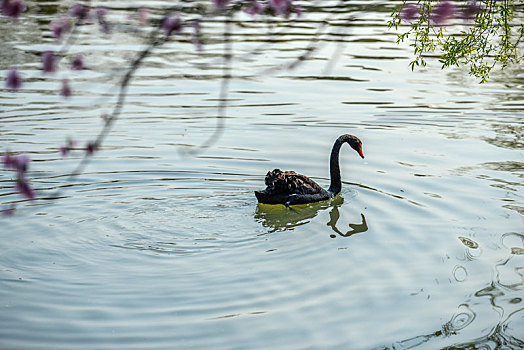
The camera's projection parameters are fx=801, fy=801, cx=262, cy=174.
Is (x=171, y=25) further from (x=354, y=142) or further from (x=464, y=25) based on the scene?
(x=354, y=142)

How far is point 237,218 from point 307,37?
9821mm

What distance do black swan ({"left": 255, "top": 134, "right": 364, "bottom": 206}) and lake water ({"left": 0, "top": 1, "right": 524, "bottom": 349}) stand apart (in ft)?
0.47

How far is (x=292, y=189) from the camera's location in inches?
337

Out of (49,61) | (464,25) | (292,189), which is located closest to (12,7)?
(49,61)

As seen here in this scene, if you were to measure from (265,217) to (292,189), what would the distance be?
1.45ft

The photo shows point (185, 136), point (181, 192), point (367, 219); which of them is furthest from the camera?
point (185, 136)

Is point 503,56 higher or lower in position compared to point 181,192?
higher

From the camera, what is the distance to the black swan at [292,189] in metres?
8.50

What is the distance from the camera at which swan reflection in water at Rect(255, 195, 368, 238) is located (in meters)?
8.12

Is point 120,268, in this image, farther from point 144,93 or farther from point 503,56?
point 144,93

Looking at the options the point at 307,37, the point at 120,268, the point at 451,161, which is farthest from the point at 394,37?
the point at 120,268

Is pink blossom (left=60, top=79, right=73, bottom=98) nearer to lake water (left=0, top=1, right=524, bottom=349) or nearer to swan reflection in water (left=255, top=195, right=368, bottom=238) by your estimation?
lake water (left=0, top=1, right=524, bottom=349)

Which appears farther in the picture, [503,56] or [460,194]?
[460,194]

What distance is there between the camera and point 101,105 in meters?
12.5
